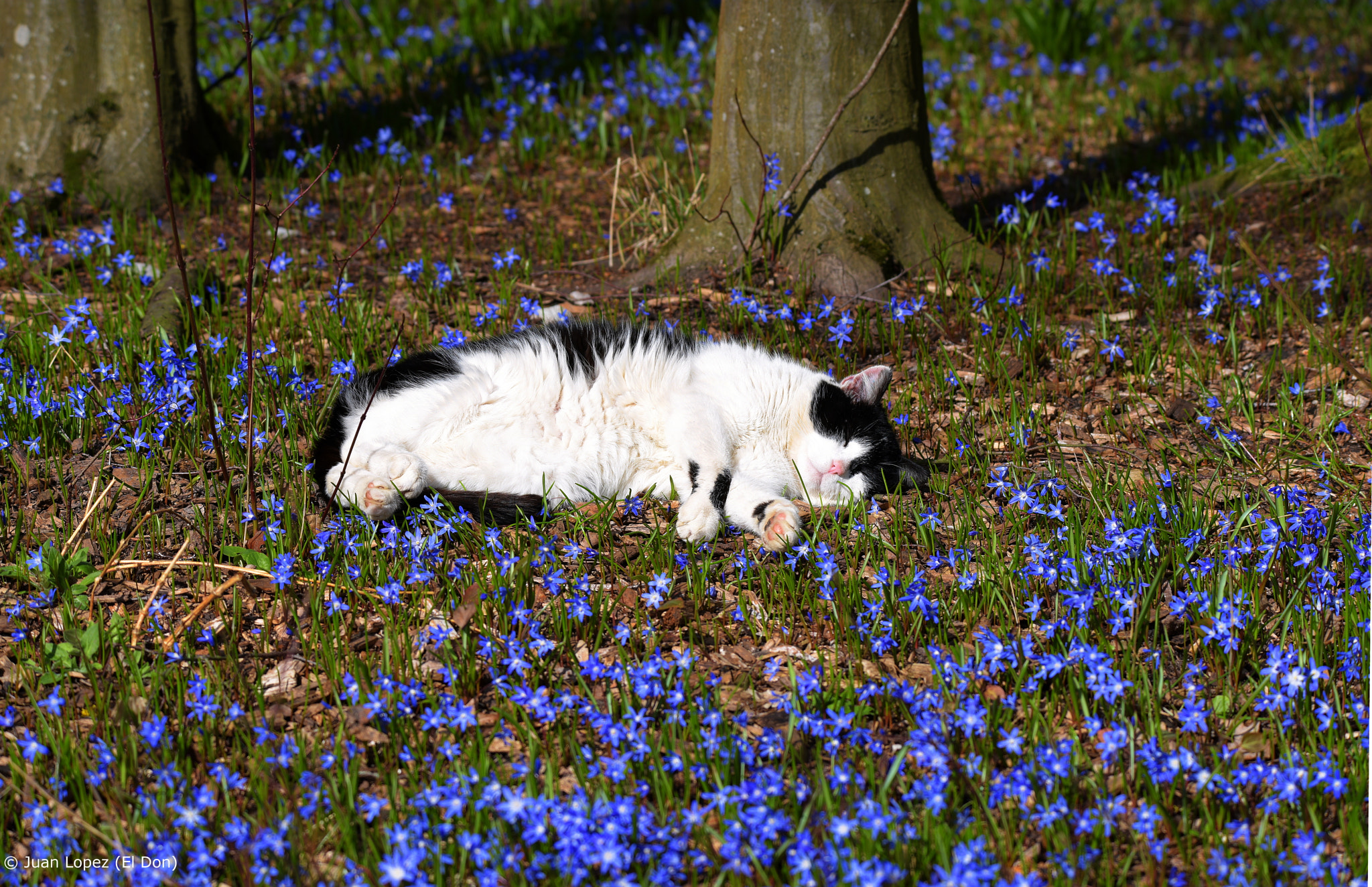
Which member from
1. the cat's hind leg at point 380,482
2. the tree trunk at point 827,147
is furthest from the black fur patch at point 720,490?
the tree trunk at point 827,147

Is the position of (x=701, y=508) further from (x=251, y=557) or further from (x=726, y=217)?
(x=726, y=217)

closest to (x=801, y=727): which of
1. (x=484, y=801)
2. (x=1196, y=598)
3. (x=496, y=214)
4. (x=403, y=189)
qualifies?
(x=484, y=801)

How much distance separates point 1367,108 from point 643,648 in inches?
219

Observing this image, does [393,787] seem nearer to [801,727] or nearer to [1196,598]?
[801,727]

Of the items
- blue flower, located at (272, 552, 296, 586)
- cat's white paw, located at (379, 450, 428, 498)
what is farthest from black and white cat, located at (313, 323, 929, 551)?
blue flower, located at (272, 552, 296, 586)

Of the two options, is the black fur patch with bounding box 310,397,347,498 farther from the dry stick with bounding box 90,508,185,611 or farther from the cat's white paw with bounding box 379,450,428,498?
the dry stick with bounding box 90,508,185,611

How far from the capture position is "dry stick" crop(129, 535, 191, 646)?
8.09 ft

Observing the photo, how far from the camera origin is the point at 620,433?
11.0 feet

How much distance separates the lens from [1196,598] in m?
2.41

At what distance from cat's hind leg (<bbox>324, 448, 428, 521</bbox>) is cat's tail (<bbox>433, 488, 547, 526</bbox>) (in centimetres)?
9

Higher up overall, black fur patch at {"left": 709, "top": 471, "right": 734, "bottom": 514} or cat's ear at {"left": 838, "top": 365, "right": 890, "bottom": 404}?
cat's ear at {"left": 838, "top": 365, "right": 890, "bottom": 404}

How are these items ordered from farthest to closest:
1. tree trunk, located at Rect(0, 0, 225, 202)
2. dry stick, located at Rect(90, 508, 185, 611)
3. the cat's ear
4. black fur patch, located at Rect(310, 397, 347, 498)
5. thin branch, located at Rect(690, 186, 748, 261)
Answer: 1. tree trunk, located at Rect(0, 0, 225, 202)
2. thin branch, located at Rect(690, 186, 748, 261)
3. the cat's ear
4. black fur patch, located at Rect(310, 397, 347, 498)
5. dry stick, located at Rect(90, 508, 185, 611)

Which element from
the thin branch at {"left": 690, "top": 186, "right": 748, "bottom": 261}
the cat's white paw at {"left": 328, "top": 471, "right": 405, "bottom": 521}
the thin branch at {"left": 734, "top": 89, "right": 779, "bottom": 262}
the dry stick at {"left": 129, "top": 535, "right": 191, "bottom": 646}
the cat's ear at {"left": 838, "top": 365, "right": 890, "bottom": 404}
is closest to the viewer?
the dry stick at {"left": 129, "top": 535, "right": 191, "bottom": 646}

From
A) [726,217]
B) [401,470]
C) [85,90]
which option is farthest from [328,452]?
[85,90]
